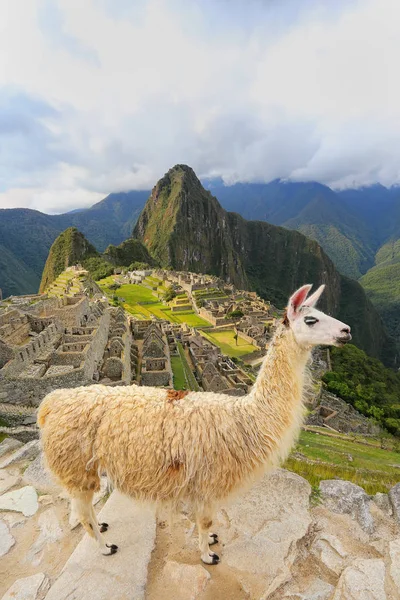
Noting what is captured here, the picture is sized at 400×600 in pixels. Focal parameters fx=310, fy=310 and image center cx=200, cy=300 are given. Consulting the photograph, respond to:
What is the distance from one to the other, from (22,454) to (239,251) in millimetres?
184216

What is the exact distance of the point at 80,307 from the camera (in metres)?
17.0

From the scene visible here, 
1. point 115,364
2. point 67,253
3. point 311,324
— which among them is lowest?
point 115,364

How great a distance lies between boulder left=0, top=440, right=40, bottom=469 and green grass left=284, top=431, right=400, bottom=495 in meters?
4.15

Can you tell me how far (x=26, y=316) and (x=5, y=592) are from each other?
13.6 m

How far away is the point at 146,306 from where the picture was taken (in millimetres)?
45906

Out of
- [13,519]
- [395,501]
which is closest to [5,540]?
[13,519]

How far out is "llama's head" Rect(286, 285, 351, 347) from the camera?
254 centimetres

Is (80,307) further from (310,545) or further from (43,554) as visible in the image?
(310,545)

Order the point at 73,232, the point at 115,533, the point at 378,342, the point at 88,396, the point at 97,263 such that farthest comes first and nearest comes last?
the point at 378,342, the point at 73,232, the point at 97,263, the point at 115,533, the point at 88,396

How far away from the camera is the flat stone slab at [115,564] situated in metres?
2.75

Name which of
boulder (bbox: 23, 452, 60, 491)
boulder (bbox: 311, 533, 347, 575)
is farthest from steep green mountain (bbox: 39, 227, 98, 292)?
boulder (bbox: 311, 533, 347, 575)

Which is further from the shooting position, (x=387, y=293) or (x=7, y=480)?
(x=387, y=293)

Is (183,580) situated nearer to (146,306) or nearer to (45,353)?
(45,353)

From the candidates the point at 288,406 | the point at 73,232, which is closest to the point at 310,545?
the point at 288,406
